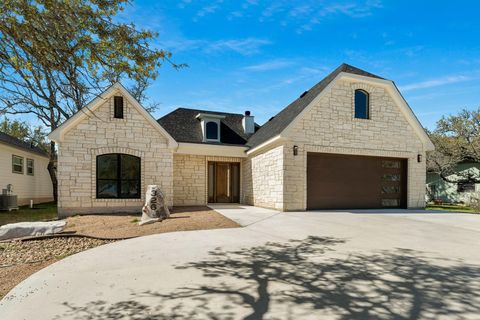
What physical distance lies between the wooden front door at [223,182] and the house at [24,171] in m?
12.4

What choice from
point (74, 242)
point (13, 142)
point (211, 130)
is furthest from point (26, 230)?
point (13, 142)

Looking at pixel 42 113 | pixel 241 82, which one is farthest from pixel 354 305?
pixel 42 113

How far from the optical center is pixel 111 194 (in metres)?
12.7

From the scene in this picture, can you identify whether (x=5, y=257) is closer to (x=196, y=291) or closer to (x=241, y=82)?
(x=196, y=291)

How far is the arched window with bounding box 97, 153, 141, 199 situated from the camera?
12.6 meters

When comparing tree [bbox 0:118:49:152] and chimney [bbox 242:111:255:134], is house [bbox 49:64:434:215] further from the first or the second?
tree [bbox 0:118:49:152]

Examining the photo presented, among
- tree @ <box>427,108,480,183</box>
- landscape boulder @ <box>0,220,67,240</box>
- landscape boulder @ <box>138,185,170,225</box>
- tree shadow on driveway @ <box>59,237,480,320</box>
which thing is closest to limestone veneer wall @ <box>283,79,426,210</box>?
landscape boulder @ <box>138,185,170,225</box>

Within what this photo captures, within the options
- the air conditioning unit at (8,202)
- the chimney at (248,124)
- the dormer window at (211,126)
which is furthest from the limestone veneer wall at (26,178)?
the chimney at (248,124)

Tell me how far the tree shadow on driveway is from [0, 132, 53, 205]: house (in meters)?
18.0

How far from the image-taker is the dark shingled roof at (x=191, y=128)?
16891 mm

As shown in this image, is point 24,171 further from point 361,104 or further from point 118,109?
point 361,104

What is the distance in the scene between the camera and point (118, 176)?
1277 centimetres

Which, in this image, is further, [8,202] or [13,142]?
[13,142]

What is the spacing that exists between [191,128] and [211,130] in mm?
1339
